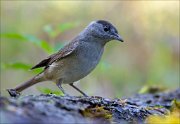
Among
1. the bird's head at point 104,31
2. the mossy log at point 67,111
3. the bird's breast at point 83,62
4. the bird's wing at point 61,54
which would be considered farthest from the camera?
the bird's head at point 104,31

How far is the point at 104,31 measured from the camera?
21.4 feet

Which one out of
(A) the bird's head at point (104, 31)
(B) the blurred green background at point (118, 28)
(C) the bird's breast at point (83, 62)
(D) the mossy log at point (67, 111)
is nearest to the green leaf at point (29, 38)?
(C) the bird's breast at point (83, 62)

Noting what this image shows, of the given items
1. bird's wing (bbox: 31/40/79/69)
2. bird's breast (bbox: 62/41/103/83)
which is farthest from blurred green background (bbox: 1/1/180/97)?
bird's breast (bbox: 62/41/103/83)

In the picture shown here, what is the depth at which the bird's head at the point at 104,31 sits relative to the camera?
6.43 m

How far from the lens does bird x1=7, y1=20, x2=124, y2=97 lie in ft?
19.9

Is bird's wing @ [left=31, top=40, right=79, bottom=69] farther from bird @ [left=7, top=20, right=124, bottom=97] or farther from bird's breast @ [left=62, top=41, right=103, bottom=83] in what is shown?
bird's breast @ [left=62, top=41, right=103, bottom=83]

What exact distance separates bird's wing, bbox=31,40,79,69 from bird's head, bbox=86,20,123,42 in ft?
1.08

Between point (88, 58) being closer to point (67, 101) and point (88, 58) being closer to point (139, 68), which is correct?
point (67, 101)

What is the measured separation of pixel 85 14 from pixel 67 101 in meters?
9.76

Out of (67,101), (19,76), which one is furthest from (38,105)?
(19,76)

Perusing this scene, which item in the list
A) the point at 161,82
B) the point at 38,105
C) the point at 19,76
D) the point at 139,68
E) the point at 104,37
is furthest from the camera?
the point at 139,68

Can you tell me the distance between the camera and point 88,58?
6.05 meters

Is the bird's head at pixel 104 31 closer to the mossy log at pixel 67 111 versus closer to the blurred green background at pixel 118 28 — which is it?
the mossy log at pixel 67 111

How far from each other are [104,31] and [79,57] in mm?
661
